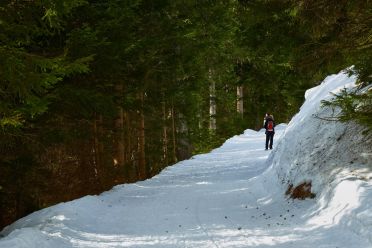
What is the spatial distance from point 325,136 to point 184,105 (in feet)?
44.3

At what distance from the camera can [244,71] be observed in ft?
125

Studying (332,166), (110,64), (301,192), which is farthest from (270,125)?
(332,166)

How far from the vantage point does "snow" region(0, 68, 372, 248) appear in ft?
25.8

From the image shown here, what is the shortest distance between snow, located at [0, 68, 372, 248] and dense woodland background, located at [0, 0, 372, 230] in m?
1.44

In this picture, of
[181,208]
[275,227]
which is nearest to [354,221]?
[275,227]

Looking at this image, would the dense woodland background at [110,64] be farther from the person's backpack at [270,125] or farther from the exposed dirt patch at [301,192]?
the person's backpack at [270,125]

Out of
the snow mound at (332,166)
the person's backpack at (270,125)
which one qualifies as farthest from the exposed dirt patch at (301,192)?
the person's backpack at (270,125)

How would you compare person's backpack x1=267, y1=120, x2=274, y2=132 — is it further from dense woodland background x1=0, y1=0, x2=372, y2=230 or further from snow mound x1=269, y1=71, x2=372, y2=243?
snow mound x1=269, y1=71, x2=372, y2=243

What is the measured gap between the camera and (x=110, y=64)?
41.0 ft

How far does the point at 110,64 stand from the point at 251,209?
5.49 metres

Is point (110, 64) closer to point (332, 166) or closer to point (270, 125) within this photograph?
point (332, 166)

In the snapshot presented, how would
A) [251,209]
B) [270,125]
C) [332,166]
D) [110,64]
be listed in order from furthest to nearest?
[270,125] < [110,64] < [251,209] < [332,166]

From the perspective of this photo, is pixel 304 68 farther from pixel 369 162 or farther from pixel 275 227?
pixel 275 227

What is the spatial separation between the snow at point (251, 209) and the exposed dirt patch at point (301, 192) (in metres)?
0.16
